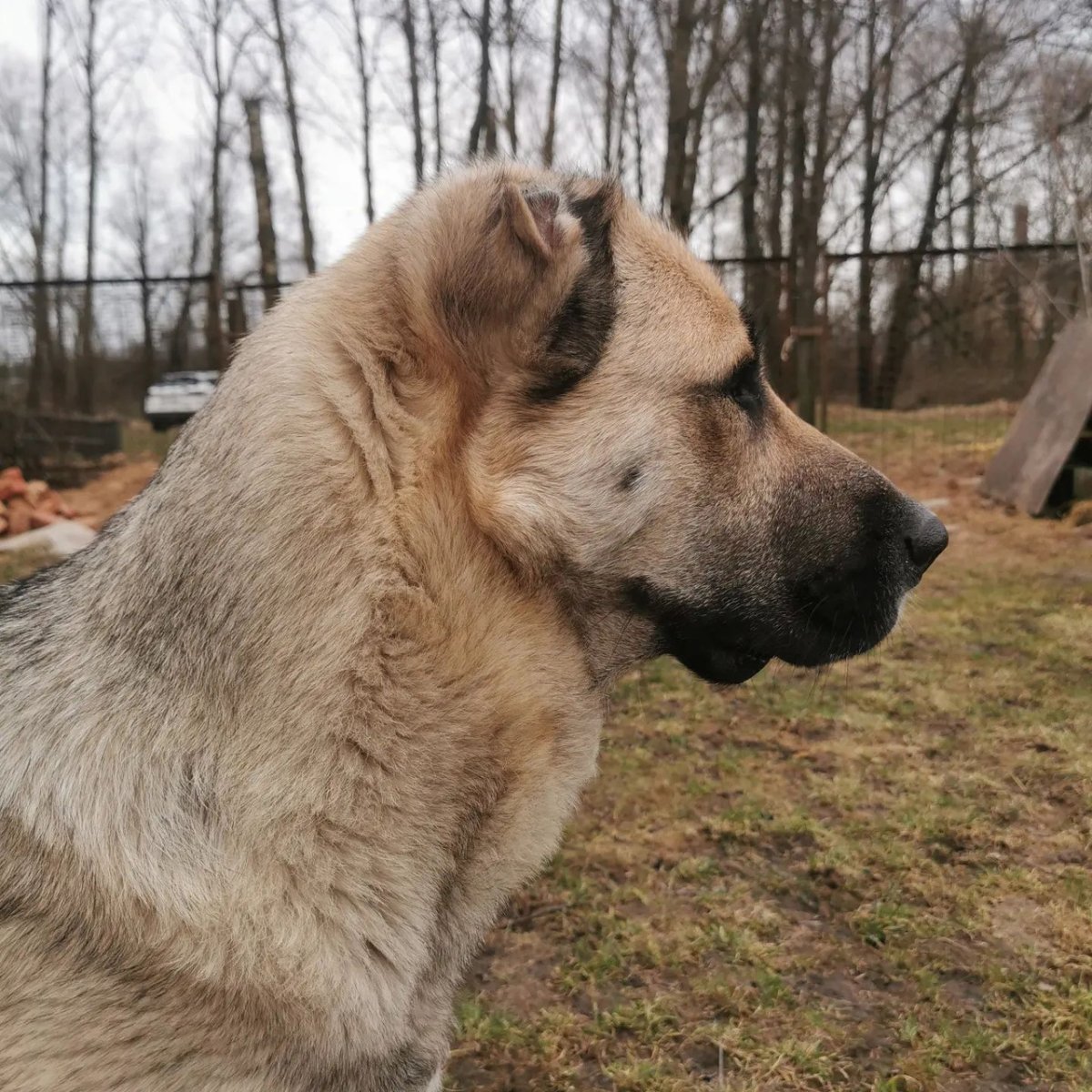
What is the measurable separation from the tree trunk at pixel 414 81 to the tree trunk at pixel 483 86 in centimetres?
119

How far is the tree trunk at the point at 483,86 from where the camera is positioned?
1259 cm

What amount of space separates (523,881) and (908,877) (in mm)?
1934

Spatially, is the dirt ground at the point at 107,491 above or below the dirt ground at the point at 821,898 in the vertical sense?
above

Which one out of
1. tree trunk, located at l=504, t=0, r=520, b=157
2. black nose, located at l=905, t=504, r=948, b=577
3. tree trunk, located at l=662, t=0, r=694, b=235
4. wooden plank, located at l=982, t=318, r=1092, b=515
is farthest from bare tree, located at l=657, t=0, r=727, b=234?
black nose, located at l=905, t=504, r=948, b=577

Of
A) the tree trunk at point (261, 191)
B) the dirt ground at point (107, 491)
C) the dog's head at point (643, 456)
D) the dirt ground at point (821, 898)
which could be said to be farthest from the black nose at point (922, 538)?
the tree trunk at point (261, 191)

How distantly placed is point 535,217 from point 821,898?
8.37 feet

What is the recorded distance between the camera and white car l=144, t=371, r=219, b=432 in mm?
14031

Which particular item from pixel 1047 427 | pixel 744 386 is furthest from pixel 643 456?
pixel 1047 427

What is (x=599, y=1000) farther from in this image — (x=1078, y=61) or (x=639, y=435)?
(x=1078, y=61)

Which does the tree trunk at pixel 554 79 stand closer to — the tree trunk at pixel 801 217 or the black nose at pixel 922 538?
the tree trunk at pixel 801 217

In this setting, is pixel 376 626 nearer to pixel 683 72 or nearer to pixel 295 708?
pixel 295 708

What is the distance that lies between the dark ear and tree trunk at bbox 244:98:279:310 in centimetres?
1419

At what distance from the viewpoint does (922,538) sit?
2.11 m

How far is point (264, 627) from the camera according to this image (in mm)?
1511
